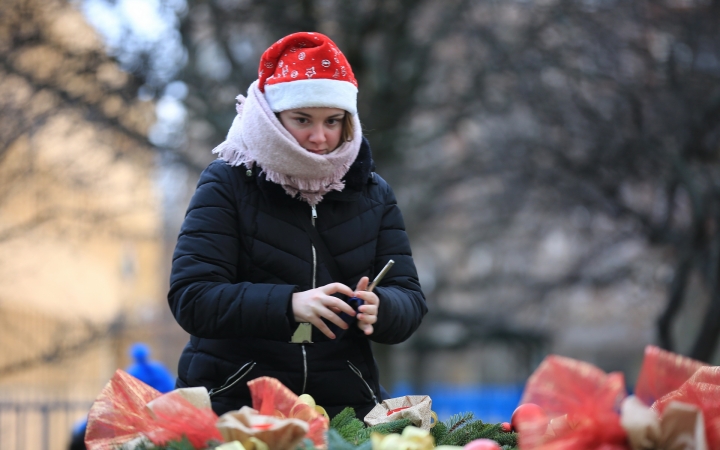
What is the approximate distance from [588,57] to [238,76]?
13.0ft

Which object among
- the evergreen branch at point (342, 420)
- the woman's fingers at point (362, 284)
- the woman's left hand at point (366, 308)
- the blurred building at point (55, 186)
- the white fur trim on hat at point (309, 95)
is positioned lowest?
the evergreen branch at point (342, 420)

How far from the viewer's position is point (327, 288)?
2.29m

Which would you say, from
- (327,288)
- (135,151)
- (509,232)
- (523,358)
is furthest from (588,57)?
(523,358)

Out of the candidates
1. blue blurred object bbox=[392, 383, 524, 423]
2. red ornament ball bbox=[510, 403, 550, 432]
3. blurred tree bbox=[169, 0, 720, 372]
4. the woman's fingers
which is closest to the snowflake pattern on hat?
the woman's fingers

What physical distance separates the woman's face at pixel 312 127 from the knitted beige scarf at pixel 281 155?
40 millimetres

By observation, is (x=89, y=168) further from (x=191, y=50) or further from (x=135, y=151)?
(x=191, y=50)

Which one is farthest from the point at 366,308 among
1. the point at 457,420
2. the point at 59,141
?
the point at 59,141

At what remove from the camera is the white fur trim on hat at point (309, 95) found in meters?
2.59

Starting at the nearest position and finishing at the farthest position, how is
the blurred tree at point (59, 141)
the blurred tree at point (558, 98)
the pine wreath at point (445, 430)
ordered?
1. the pine wreath at point (445, 430)
2. the blurred tree at point (59, 141)
3. the blurred tree at point (558, 98)

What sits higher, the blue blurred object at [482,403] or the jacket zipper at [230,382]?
Result: the blue blurred object at [482,403]

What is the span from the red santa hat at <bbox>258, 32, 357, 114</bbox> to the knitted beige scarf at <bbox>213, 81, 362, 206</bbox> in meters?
0.05

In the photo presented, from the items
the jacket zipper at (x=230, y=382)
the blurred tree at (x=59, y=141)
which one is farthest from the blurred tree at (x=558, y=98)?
the jacket zipper at (x=230, y=382)

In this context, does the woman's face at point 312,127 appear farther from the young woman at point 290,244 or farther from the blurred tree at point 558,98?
the blurred tree at point 558,98

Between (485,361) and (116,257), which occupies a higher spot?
(116,257)
